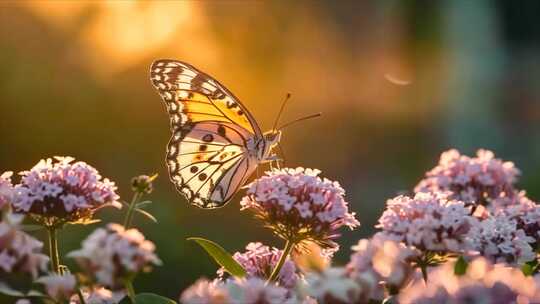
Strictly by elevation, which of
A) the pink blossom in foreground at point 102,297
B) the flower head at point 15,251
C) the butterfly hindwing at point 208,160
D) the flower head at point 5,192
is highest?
the butterfly hindwing at point 208,160

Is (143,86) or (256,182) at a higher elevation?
(143,86)

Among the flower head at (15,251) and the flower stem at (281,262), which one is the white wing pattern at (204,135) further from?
the flower head at (15,251)

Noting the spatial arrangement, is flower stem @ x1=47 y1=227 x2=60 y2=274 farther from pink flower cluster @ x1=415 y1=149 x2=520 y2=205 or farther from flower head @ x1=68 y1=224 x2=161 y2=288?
pink flower cluster @ x1=415 y1=149 x2=520 y2=205

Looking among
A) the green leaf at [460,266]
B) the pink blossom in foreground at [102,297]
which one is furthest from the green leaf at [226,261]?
the green leaf at [460,266]

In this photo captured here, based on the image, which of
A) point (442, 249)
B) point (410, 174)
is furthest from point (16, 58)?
point (442, 249)

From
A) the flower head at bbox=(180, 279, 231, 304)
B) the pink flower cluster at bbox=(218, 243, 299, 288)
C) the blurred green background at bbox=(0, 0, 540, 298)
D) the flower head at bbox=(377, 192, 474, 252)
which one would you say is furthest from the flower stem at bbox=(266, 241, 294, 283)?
the blurred green background at bbox=(0, 0, 540, 298)

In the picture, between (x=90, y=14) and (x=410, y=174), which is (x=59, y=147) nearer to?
(x=90, y=14)

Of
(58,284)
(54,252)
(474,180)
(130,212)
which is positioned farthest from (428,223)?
(474,180)
